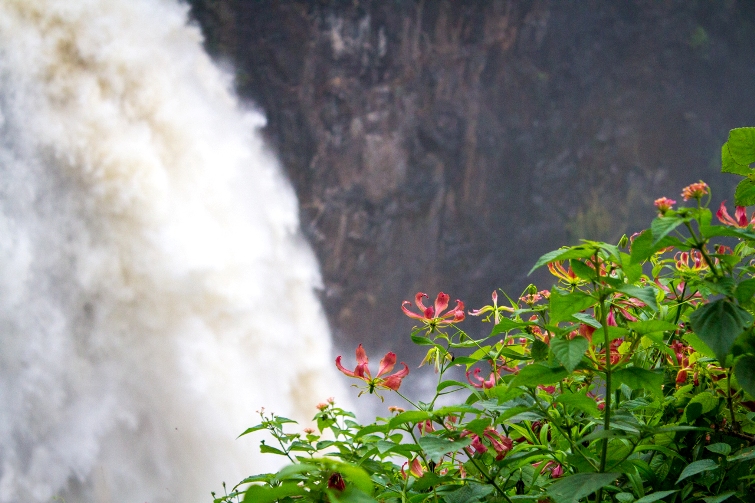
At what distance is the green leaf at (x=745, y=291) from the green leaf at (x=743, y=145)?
0.11 meters

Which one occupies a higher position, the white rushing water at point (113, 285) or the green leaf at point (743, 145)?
the white rushing water at point (113, 285)

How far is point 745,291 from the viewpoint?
25 centimetres

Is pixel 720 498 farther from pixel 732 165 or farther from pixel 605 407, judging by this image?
pixel 732 165

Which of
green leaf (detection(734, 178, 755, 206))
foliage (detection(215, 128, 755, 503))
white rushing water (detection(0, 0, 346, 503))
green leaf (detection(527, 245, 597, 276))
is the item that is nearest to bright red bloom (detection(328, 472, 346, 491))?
foliage (detection(215, 128, 755, 503))

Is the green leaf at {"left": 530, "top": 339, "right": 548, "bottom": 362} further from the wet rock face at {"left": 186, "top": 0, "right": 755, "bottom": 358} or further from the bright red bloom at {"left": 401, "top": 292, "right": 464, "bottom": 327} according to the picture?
the wet rock face at {"left": 186, "top": 0, "right": 755, "bottom": 358}

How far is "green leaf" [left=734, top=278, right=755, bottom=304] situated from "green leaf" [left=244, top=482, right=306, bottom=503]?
0.58 ft

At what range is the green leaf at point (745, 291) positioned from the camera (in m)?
0.25

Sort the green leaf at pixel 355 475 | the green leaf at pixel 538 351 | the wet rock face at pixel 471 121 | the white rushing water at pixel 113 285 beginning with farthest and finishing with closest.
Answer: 1. the wet rock face at pixel 471 121
2. the white rushing water at pixel 113 285
3. the green leaf at pixel 538 351
4. the green leaf at pixel 355 475

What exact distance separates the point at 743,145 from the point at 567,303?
0.47 ft

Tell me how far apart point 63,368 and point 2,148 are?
1.27 metres

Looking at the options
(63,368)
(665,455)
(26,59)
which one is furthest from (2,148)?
(665,455)

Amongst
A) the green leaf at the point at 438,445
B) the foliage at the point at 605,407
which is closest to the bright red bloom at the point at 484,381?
the foliage at the point at 605,407

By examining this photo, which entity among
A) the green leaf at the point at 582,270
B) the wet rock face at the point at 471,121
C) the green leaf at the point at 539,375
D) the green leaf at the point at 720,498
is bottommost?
the green leaf at the point at 720,498

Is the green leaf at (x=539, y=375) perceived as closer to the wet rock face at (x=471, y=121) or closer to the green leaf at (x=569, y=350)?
the green leaf at (x=569, y=350)
